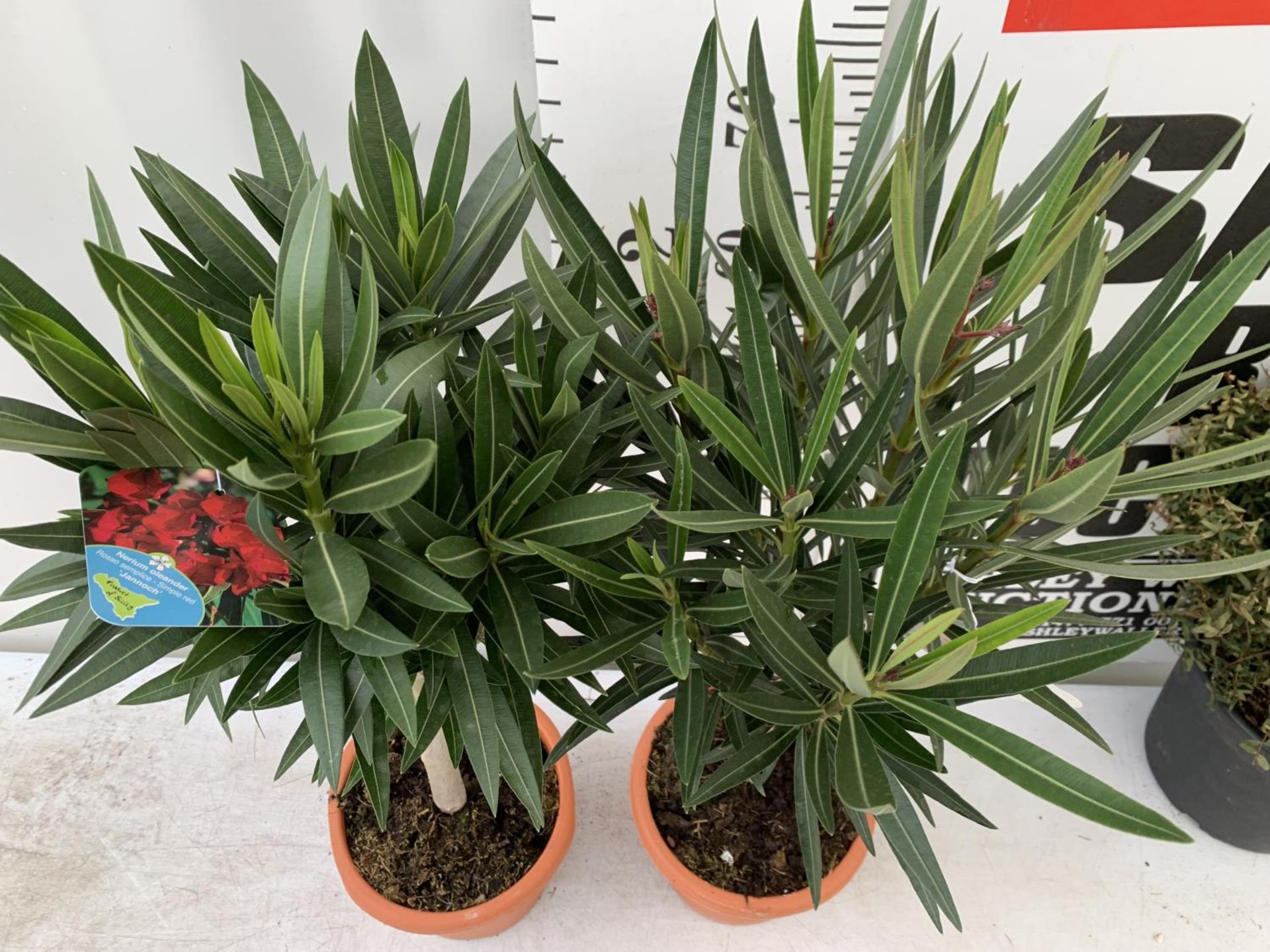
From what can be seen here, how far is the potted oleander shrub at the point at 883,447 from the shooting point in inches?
20.8

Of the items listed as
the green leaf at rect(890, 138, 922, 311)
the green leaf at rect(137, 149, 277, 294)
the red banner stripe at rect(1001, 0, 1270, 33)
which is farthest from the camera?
the red banner stripe at rect(1001, 0, 1270, 33)

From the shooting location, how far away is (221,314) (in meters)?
0.66

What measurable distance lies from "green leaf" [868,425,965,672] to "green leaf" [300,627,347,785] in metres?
0.38

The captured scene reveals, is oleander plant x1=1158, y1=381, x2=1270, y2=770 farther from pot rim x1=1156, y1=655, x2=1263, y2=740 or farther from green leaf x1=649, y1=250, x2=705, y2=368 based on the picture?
green leaf x1=649, y1=250, x2=705, y2=368

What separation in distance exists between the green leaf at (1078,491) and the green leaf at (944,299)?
4.6 inches

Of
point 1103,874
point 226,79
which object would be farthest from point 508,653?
point 1103,874

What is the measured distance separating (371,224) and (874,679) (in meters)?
0.52

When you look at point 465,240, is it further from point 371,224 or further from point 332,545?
point 332,545

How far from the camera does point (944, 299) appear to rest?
21.0 inches

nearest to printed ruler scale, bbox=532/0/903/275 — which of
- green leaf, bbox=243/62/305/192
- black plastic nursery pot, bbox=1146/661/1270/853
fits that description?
green leaf, bbox=243/62/305/192

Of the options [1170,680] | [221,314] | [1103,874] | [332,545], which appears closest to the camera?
[332,545]

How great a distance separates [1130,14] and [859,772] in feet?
3.04

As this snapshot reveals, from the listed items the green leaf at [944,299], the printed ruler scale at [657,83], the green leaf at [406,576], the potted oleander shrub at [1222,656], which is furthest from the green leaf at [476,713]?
the potted oleander shrub at [1222,656]

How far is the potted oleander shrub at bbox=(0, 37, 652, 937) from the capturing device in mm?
515
